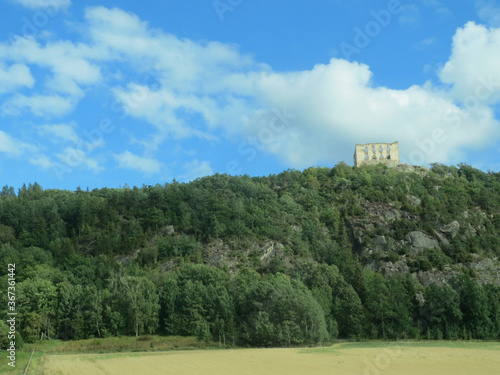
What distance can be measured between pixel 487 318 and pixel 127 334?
203 feet

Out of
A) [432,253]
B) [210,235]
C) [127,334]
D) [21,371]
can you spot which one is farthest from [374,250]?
[21,371]

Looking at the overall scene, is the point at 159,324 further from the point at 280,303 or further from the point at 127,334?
the point at 280,303

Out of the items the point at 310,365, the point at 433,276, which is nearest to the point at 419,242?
the point at 433,276

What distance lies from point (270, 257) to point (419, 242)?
36.2 m

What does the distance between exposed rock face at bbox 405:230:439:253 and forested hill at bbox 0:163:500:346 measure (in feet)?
1.09

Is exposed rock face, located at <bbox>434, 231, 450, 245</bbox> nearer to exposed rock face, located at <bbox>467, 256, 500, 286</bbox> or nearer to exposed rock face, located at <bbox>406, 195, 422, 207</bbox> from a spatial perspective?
exposed rock face, located at <bbox>467, 256, 500, 286</bbox>

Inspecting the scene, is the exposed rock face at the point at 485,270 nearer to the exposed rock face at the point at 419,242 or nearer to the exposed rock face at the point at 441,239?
the exposed rock face at the point at 441,239

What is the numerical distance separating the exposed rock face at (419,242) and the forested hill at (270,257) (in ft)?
1.09

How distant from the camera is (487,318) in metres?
85.9

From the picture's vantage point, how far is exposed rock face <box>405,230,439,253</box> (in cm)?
11594

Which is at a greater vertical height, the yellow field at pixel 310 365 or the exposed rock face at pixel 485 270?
the exposed rock face at pixel 485 270

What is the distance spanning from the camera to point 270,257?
109750mm

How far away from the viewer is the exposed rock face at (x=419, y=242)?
380 feet

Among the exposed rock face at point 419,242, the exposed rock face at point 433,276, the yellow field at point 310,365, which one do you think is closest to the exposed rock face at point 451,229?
the exposed rock face at point 419,242
